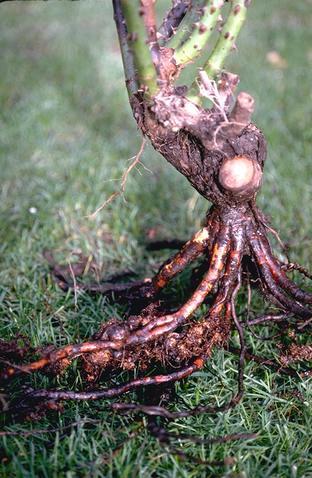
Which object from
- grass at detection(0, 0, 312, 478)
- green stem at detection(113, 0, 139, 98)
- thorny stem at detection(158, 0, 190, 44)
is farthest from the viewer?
thorny stem at detection(158, 0, 190, 44)

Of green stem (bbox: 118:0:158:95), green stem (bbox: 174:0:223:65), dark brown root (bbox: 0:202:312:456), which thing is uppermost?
green stem (bbox: 174:0:223:65)

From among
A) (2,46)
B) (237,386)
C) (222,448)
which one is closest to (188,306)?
(237,386)

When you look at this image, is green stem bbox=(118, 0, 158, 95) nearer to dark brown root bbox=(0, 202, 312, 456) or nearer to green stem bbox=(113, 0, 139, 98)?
green stem bbox=(113, 0, 139, 98)

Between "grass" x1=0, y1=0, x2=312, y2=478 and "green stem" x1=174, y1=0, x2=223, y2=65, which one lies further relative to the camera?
"green stem" x1=174, y1=0, x2=223, y2=65

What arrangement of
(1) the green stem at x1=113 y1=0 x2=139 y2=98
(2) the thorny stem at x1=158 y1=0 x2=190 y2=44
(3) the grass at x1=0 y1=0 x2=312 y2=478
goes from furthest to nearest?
(2) the thorny stem at x1=158 y1=0 x2=190 y2=44
(1) the green stem at x1=113 y1=0 x2=139 y2=98
(3) the grass at x1=0 y1=0 x2=312 y2=478

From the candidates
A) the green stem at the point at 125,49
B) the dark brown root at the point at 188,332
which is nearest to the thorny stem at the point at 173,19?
the green stem at the point at 125,49

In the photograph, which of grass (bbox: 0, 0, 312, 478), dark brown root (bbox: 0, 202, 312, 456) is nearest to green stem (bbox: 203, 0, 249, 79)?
dark brown root (bbox: 0, 202, 312, 456)
